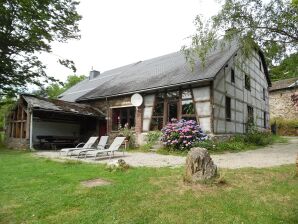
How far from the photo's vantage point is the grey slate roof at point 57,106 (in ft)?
44.9

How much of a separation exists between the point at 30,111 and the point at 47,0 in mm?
5916

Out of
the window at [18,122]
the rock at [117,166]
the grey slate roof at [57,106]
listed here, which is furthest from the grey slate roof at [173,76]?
the rock at [117,166]

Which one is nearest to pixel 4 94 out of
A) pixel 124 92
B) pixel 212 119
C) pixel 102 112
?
pixel 102 112

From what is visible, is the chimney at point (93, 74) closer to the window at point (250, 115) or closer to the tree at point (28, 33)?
the tree at point (28, 33)

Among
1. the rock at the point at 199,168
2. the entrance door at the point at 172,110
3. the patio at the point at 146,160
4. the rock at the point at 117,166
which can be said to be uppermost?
the entrance door at the point at 172,110

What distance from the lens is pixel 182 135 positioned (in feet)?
37.2

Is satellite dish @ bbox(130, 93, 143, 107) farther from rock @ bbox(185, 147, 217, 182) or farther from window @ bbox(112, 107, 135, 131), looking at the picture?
rock @ bbox(185, 147, 217, 182)

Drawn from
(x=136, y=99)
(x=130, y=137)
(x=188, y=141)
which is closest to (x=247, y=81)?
(x=136, y=99)

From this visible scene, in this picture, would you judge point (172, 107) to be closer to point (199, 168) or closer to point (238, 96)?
point (238, 96)

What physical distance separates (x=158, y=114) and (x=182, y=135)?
294 centimetres

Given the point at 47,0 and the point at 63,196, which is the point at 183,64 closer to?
the point at 47,0

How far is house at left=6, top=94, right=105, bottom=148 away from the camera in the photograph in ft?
46.0

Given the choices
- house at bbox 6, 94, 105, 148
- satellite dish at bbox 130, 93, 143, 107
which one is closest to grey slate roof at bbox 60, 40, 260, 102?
satellite dish at bbox 130, 93, 143, 107

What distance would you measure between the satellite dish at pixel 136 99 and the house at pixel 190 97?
0.68 feet
